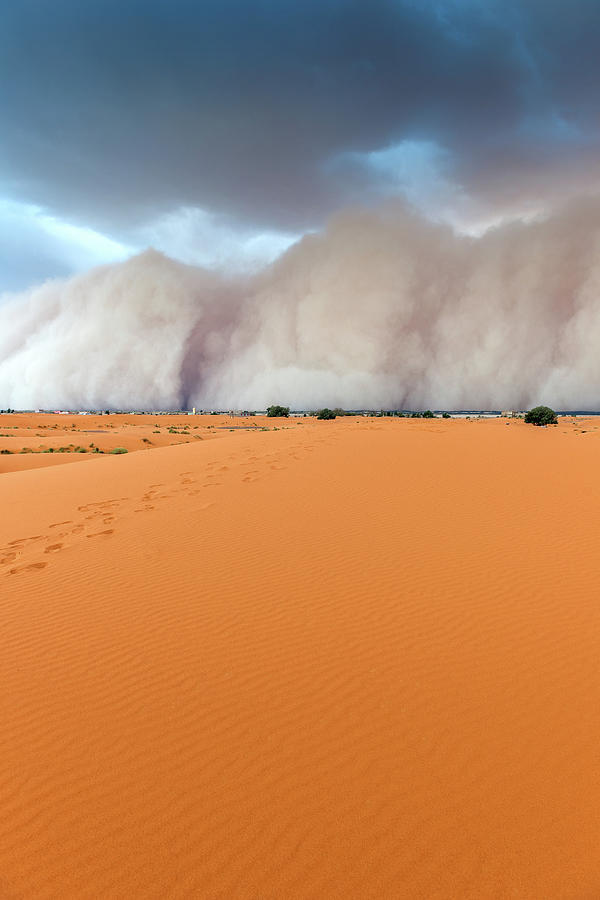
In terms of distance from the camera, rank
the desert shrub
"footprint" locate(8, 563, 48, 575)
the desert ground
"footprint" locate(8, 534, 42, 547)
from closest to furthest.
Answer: the desert ground
"footprint" locate(8, 563, 48, 575)
"footprint" locate(8, 534, 42, 547)
the desert shrub

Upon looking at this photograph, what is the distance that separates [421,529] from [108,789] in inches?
255

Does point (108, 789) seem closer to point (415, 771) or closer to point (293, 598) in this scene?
point (415, 771)

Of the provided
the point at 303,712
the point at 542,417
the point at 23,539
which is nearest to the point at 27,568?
the point at 23,539

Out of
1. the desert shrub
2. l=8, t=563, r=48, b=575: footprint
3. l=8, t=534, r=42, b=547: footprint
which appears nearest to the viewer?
l=8, t=563, r=48, b=575: footprint

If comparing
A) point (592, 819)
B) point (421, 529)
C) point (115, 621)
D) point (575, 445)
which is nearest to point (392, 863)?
point (592, 819)

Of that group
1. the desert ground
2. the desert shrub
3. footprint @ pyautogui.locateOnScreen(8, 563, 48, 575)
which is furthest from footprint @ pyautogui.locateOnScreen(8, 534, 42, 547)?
the desert shrub

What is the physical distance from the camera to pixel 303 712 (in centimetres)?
357

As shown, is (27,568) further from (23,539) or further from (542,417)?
(542,417)

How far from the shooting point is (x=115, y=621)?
202 inches

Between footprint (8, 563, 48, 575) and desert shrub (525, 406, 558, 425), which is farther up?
desert shrub (525, 406, 558, 425)

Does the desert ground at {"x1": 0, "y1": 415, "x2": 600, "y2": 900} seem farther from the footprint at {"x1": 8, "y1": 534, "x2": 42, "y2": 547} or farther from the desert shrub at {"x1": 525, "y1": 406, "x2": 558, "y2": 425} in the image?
the desert shrub at {"x1": 525, "y1": 406, "x2": 558, "y2": 425}

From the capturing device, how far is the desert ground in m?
2.44

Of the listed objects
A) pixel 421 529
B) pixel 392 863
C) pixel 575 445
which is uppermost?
pixel 575 445

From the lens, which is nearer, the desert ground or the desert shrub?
the desert ground
